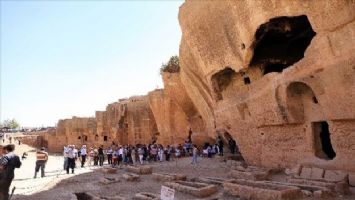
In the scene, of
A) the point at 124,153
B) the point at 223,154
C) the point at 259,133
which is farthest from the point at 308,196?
the point at 124,153

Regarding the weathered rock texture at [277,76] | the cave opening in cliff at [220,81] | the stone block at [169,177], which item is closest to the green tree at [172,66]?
the weathered rock texture at [277,76]

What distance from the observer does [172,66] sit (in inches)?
1093

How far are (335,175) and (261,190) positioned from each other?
2.85 meters

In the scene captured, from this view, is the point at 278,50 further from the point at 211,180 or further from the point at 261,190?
the point at 261,190

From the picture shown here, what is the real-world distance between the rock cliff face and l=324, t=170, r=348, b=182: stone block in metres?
0.24

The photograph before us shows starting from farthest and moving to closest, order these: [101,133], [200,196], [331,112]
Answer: [101,133], [331,112], [200,196]

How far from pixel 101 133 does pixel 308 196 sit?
29.5m

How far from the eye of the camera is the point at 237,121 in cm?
1661

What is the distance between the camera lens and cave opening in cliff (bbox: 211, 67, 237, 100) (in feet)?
59.1

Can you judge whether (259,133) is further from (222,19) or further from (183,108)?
(183,108)

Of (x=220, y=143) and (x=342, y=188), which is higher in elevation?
(x=220, y=143)

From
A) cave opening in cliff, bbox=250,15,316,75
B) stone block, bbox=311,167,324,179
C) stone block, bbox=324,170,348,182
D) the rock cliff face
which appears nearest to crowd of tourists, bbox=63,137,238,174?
the rock cliff face

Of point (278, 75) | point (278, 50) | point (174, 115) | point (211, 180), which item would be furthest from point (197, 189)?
point (174, 115)

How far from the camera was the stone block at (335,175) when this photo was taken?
10070mm
